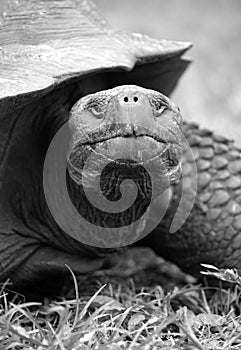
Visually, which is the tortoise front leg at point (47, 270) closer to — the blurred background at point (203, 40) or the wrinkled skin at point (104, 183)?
the wrinkled skin at point (104, 183)

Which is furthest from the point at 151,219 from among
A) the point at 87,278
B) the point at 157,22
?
the point at 157,22

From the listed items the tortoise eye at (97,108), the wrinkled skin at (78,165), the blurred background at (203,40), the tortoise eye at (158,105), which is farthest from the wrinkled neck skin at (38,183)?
the blurred background at (203,40)

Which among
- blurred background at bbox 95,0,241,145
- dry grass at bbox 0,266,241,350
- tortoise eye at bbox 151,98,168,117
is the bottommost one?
blurred background at bbox 95,0,241,145

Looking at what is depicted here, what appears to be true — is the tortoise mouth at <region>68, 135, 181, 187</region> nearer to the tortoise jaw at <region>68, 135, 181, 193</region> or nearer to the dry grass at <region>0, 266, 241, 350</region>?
the tortoise jaw at <region>68, 135, 181, 193</region>

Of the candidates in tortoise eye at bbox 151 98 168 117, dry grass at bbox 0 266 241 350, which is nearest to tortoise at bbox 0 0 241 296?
tortoise eye at bbox 151 98 168 117

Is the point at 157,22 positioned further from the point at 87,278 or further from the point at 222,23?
the point at 87,278

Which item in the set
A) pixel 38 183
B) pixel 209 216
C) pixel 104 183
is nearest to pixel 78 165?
pixel 104 183
